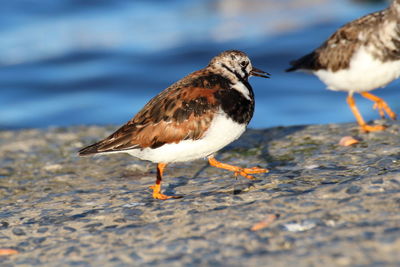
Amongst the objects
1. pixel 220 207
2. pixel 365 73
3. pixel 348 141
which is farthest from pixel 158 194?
pixel 365 73

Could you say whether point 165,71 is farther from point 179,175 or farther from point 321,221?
point 321,221

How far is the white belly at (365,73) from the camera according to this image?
7.27 metres

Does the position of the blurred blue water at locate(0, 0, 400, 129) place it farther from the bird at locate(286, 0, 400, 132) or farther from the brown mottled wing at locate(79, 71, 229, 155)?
the brown mottled wing at locate(79, 71, 229, 155)

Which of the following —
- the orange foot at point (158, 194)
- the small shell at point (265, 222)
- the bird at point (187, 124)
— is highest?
the bird at point (187, 124)

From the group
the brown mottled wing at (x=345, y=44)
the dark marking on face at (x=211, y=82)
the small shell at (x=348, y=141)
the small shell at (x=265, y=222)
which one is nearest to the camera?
the small shell at (x=265, y=222)

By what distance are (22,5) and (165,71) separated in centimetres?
611

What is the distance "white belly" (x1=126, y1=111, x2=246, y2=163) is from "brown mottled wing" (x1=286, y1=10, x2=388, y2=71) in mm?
2737

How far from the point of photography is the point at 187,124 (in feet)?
17.5

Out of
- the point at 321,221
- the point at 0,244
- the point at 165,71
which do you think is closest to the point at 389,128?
the point at 321,221

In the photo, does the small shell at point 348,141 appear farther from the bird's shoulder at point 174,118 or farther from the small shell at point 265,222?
the small shell at point 265,222

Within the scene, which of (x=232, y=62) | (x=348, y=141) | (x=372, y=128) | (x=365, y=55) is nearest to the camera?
(x=232, y=62)

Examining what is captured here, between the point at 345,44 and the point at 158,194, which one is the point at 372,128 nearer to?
the point at 345,44

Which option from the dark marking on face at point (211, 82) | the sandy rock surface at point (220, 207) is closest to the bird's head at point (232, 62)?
the dark marking on face at point (211, 82)

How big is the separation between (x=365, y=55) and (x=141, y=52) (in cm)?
966
